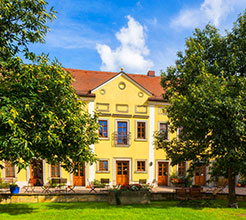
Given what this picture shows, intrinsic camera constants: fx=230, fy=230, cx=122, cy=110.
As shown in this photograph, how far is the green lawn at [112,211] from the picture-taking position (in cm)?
938

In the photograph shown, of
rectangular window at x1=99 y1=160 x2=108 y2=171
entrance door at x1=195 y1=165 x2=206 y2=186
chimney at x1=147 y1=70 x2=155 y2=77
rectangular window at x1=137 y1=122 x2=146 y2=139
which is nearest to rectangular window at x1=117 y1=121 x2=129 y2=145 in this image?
rectangular window at x1=137 y1=122 x2=146 y2=139

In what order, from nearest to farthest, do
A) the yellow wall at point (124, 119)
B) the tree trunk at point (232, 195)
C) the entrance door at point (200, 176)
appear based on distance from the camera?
the tree trunk at point (232, 195), the yellow wall at point (124, 119), the entrance door at point (200, 176)

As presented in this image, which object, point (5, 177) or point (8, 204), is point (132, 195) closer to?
point (8, 204)

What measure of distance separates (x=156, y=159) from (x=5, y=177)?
12.4 m

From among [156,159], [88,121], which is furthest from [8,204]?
[156,159]

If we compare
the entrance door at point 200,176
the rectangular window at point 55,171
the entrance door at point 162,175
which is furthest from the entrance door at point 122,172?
the entrance door at point 200,176

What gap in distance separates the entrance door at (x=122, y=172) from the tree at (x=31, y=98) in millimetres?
10796

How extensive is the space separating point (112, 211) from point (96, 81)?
44.8 feet

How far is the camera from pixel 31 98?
8227 mm

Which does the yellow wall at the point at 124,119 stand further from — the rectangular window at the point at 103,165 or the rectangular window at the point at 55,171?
the rectangular window at the point at 55,171

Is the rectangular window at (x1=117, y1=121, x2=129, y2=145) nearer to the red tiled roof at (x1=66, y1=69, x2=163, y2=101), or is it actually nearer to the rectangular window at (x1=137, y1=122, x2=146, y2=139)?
the rectangular window at (x1=137, y1=122, x2=146, y2=139)

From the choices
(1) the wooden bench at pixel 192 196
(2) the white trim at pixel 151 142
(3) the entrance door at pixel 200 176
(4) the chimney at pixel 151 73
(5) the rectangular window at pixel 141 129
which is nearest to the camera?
(1) the wooden bench at pixel 192 196

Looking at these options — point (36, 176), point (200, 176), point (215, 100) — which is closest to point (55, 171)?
point (36, 176)

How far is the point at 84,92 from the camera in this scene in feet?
63.8
